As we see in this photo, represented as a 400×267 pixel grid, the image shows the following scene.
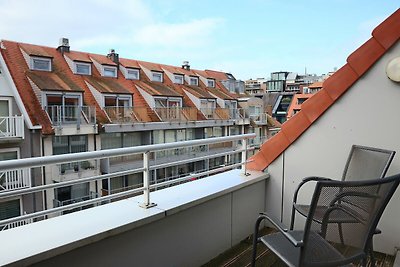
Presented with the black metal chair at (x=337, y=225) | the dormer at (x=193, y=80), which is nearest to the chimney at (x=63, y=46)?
the dormer at (x=193, y=80)

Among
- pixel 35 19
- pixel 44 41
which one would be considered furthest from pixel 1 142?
pixel 44 41

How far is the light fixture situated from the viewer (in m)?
1.87

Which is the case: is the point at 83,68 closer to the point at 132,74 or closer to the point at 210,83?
the point at 132,74

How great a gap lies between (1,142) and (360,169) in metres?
10.7

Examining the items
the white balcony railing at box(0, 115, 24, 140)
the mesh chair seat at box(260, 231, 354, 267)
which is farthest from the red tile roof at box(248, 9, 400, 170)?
the white balcony railing at box(0, 115, 24, 140)

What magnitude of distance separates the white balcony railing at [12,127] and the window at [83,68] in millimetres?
3737

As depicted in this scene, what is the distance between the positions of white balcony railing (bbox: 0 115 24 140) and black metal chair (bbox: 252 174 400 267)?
1060cm

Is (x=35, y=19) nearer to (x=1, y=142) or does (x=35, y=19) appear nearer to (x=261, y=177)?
(x=1, y=142)

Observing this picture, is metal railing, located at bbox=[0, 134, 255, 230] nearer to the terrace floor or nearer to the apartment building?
the terrace floor

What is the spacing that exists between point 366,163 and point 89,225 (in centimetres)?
164

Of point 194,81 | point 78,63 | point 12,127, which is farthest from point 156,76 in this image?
point 12,127

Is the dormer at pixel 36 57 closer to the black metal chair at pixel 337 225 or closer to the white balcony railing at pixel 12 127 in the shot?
the white balcony railing at pixel 12 127

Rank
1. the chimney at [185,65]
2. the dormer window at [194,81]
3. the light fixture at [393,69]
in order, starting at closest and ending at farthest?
the light fixture at [393,69] → the dormer window at [194,81] → the chimney at [185,65]

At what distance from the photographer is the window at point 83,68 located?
12.9 m
